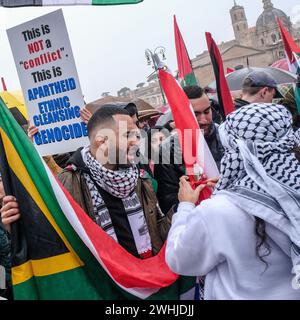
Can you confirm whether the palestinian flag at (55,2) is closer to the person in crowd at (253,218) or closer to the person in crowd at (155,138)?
the person in crowd at (155,138)

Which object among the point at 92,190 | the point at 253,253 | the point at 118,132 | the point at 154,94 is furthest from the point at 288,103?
the point at 154,94

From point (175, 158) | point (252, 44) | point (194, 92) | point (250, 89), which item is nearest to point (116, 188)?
point (175, 158)

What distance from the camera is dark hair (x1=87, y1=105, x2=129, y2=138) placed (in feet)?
8.43

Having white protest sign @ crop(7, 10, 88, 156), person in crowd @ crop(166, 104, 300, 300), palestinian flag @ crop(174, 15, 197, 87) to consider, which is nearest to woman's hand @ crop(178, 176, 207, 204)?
person in crowd @ crop(166, 104, 300, 300)

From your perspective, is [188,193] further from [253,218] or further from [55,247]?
[55,247]

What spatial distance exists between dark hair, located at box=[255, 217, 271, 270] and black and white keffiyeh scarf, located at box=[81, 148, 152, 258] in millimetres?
960

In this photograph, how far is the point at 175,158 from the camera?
9.77ft

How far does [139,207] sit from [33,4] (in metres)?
1.45

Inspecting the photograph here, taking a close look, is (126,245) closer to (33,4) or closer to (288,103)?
(33,4)

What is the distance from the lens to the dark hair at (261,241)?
1588 millimetres

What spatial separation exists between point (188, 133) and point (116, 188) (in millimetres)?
515

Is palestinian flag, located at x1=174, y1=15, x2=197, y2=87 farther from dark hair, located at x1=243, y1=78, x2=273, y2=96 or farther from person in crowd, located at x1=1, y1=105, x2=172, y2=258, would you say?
person in crowd, located at x1=1, y1=105, x2=172, y2=258

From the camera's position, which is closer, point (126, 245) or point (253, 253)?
point (253, 253)

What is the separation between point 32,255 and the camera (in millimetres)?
2131
